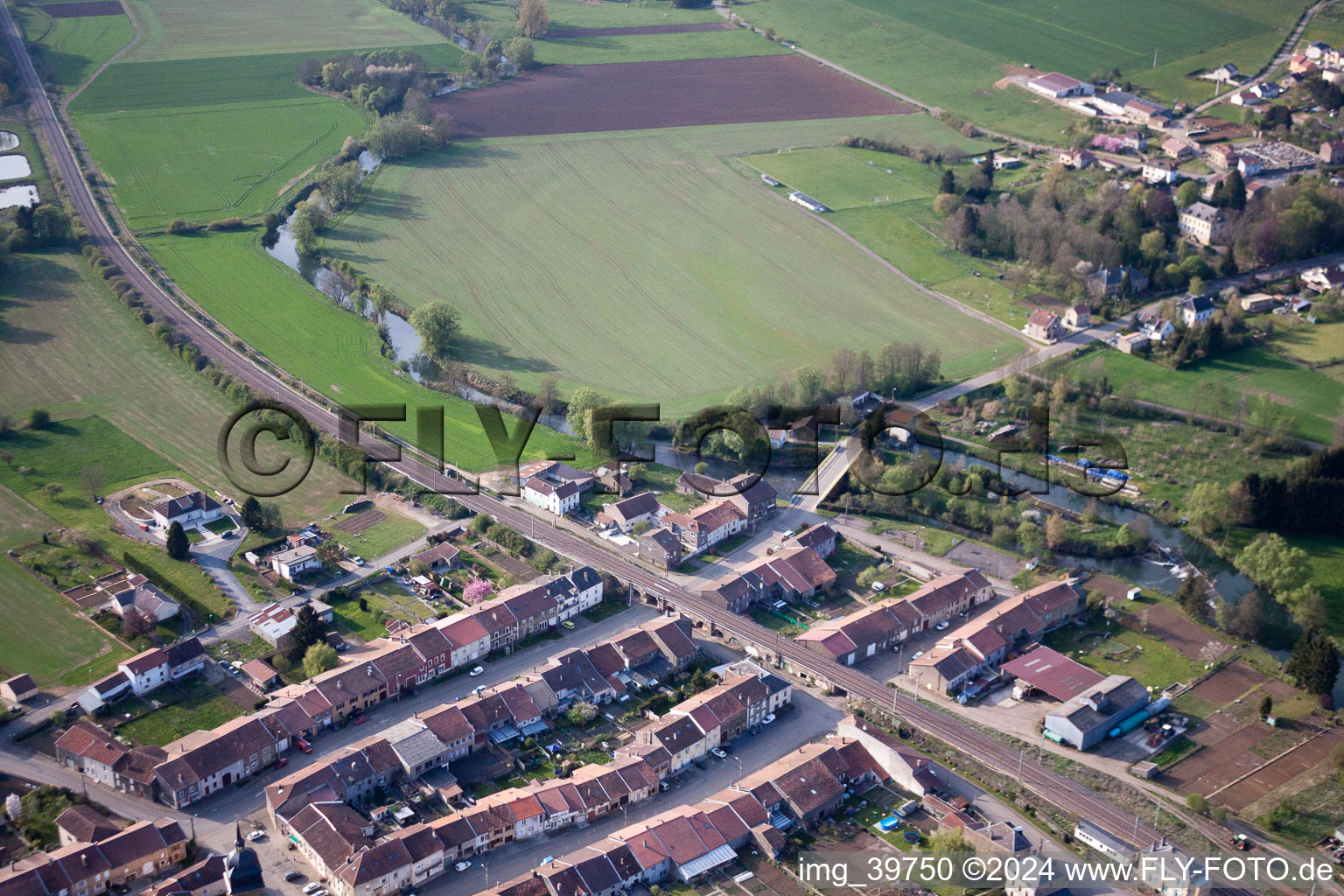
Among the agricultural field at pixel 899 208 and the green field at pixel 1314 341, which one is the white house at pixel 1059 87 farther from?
the green field at pixel 1314 341

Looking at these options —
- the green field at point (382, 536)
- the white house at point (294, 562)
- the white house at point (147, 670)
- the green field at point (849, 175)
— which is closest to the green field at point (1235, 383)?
the green field at point (849, 175)

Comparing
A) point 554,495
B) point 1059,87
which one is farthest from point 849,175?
point 554,495

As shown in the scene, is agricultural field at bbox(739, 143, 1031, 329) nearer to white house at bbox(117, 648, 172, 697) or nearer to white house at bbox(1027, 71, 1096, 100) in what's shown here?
white house at bbox(1027, 71, 1096, 100)

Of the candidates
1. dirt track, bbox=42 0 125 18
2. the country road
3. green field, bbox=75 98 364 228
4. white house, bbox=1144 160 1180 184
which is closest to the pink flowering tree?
the country road

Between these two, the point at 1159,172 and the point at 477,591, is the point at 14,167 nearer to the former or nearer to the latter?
the point at 477,591

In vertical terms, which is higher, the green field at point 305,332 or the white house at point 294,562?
the green field at point 305,332
